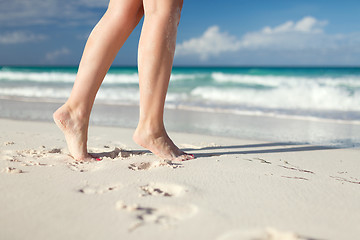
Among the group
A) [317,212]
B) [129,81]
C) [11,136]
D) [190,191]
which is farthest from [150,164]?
[129,81]

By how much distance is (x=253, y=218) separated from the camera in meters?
0.93

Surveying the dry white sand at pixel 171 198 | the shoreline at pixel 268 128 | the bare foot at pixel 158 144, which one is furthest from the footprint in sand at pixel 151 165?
the shoreline at pixel 268 128

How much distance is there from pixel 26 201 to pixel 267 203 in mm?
748

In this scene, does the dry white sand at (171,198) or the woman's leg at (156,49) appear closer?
the dry white sand at (171,198)

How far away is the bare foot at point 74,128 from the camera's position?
1.56 meters

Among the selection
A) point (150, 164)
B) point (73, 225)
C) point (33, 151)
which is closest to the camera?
point (73, 225)

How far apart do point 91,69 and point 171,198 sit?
2.59 ft

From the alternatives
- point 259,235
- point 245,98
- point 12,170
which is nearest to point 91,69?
point 12,170

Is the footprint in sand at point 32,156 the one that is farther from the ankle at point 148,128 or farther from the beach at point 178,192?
the ankle at point 148,128

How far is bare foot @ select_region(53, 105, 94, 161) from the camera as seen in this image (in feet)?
5.13

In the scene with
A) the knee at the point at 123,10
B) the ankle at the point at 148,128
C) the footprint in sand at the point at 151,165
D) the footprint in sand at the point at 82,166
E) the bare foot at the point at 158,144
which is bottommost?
the footprint in sand at the point at 82,166

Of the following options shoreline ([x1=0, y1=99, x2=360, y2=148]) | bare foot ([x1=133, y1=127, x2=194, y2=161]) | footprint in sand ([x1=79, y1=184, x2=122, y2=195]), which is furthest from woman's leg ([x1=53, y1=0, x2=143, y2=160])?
shoreline ([x1=0, y1=99, x2=360, y2=148])

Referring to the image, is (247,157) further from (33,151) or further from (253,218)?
(33,151)

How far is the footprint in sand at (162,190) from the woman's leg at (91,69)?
1.68 ft
